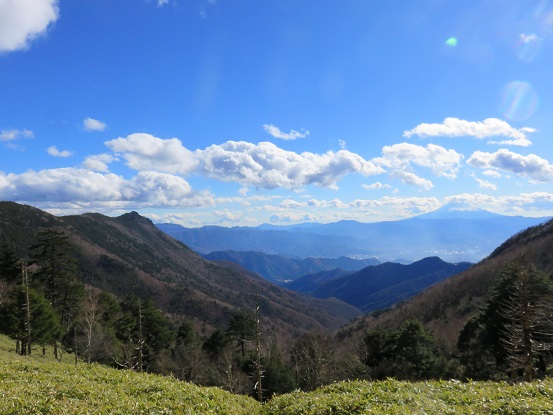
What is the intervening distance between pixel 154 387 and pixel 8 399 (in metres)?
5.44

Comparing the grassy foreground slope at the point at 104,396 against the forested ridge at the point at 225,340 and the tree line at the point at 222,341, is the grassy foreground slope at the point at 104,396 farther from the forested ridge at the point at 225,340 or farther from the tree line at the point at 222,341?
the tree line at the point at 222,341

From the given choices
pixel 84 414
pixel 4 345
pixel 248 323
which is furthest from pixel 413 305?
pixel 84 414

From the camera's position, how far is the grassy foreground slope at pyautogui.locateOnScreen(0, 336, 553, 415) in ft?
37.0

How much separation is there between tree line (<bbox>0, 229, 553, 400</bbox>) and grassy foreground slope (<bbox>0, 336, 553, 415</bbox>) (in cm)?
1959

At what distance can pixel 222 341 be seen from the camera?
2447 inches

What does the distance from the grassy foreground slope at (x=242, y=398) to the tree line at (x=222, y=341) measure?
19593mm

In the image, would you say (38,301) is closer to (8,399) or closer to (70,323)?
(70,323)

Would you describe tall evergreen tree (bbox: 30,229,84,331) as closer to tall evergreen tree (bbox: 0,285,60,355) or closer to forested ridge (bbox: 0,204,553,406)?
forested ridge (bbox: 0,204,553,406)

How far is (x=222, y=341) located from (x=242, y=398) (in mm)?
49115

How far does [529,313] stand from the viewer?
27.0 m

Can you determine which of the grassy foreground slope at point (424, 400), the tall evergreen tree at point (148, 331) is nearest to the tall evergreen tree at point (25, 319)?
the tall evergreen tree at point (148, 331)

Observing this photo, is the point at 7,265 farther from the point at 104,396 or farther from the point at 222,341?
the point at 104,396

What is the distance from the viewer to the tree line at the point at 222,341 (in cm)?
3941

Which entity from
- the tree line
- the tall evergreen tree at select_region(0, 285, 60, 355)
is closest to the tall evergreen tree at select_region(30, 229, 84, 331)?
the tree line
